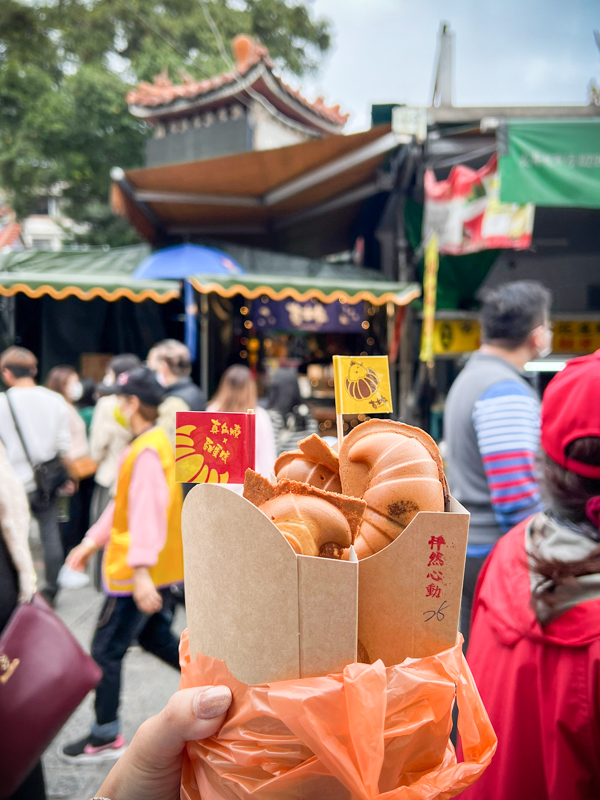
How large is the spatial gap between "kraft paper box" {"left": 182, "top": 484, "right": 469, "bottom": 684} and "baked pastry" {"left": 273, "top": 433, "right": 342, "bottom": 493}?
21cm

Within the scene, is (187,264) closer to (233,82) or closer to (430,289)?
(430,289)

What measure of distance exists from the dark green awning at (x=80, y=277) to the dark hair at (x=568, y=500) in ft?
20.4

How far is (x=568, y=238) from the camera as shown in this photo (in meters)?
7.90

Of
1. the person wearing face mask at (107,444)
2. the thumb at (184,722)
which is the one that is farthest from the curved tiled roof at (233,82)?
the thumb at (184,722)

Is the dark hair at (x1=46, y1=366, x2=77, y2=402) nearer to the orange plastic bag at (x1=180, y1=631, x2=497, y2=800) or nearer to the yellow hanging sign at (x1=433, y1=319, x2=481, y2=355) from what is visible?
the yellow hanging sign at (x1=433, y1=319, x2=481, y2=355)

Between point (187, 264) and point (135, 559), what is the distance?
5400 millimetres

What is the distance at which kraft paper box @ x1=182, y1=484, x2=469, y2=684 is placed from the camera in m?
0.83

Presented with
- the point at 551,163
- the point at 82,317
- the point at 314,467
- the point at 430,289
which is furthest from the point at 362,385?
the point at 82,317

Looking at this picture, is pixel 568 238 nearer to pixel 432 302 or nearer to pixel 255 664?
pixel 432 302

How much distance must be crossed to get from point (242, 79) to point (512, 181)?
6.32 metres

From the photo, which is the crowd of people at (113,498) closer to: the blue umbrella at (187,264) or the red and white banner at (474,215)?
the blue umbrella at (187,264)

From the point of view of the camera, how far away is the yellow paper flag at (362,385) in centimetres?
108

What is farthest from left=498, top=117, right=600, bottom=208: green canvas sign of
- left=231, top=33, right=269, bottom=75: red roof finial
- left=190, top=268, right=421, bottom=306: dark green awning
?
left=231, top=33, right=269, bottom=75: red roof finial

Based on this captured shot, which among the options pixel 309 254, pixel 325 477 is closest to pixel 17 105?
pixel 309 254
